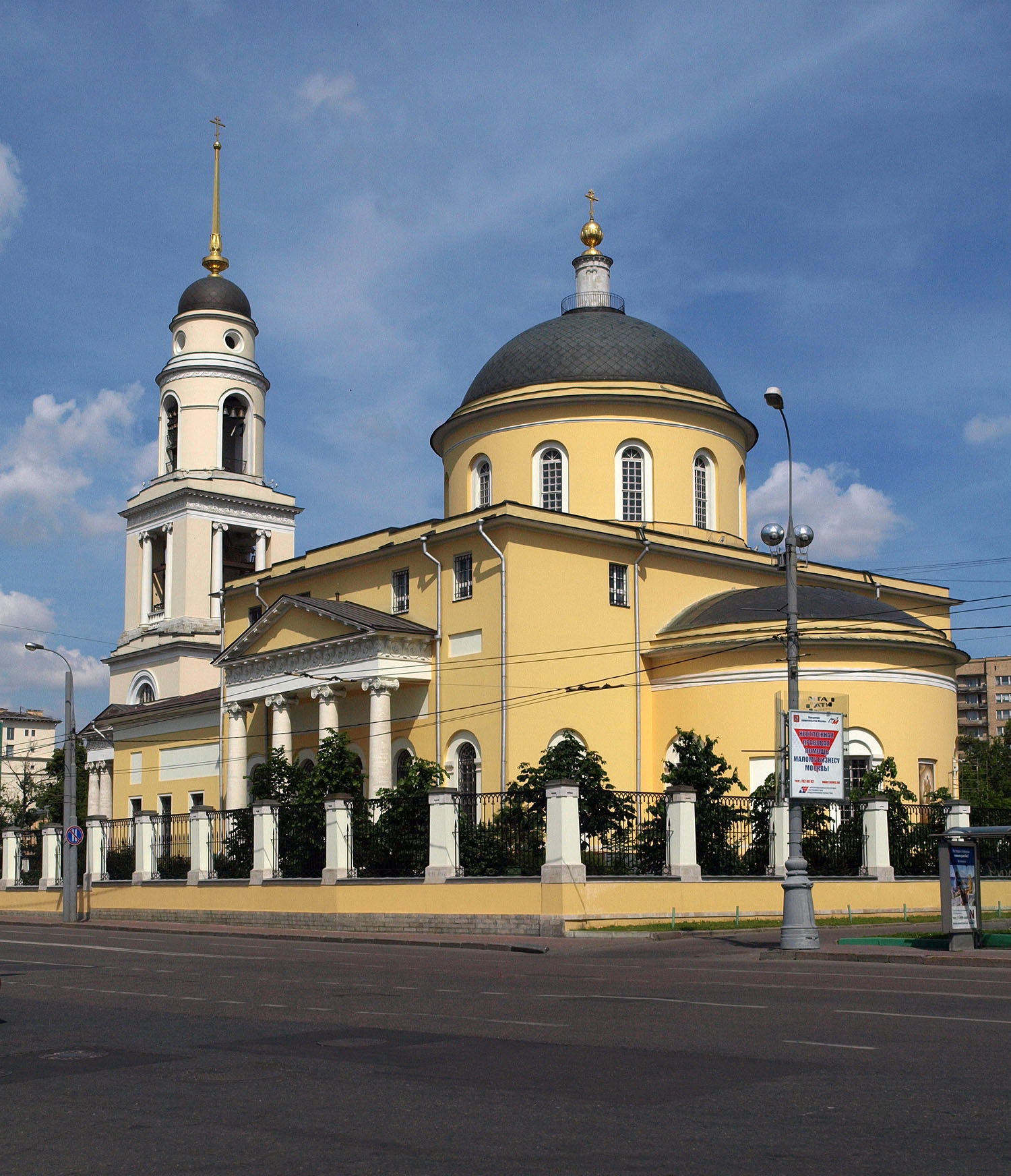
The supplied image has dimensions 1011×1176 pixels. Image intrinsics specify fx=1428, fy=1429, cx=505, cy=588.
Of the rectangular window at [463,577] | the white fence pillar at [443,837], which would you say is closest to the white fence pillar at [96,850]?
the rectangular window at [463,577]

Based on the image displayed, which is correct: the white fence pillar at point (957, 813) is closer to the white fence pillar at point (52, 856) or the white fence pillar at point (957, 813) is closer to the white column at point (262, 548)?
the white fence pillar at point (52, 856)

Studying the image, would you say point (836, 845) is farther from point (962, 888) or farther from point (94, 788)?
point (94, 788)

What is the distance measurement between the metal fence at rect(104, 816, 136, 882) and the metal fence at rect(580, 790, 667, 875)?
16.8 m

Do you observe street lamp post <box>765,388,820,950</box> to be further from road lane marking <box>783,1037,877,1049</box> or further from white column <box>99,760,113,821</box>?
white column <box>99,760,113,821</box>

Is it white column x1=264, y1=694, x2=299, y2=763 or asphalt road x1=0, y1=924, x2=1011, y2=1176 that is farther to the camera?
white column x1=264, y1=694, x2=299, y2=763

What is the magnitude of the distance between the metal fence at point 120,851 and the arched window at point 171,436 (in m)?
25.3

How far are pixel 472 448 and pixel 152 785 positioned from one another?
1851 centimetres

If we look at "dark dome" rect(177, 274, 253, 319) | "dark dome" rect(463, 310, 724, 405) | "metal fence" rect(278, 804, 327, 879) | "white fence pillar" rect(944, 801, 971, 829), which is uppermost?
"dark dome" rect(177, 274, 253, 319)

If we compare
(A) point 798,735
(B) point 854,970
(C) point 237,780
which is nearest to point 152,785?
(C) point 237,780

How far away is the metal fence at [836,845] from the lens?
31.3 meters

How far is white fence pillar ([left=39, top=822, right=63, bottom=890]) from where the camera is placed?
1710 inches

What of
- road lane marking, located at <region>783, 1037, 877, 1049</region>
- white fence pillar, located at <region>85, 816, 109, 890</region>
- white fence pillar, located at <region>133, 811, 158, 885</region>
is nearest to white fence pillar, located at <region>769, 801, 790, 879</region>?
white fence pillar, located at <region>133, 811, 158, 885</region>

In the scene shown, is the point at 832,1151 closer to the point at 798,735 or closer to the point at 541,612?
the point at 798,735

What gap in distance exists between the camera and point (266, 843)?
3422 cm
